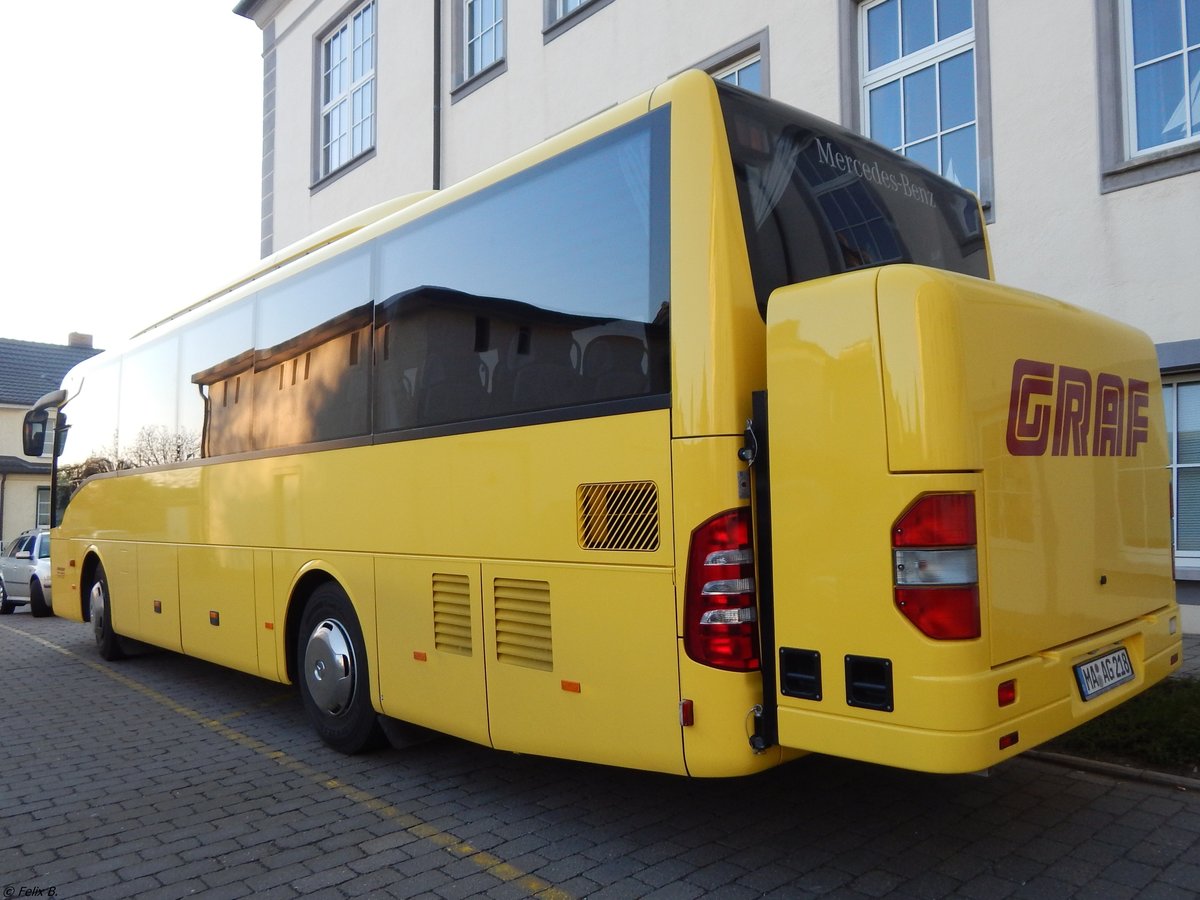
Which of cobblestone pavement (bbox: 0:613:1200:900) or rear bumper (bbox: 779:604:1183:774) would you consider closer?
rear bumper (bbox: 779:604:1183:774)

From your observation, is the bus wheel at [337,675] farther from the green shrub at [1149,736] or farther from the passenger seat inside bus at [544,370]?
the green shrub at [1149,736]

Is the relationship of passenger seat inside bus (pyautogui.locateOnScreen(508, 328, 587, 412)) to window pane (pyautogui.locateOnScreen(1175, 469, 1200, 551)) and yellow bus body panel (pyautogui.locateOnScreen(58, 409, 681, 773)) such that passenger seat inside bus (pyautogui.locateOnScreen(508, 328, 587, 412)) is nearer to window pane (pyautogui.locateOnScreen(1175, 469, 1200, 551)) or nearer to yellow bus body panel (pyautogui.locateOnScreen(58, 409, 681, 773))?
yellow bus body panel (pyautogui.locateOnScreen(58, 409, 681, 773))

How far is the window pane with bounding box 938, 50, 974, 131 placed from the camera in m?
9.71

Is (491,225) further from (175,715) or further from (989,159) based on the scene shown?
(989,159)

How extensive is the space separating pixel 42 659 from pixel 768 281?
381 inches

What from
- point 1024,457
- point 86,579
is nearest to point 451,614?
point 1024,457

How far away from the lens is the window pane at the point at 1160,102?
8266 mm

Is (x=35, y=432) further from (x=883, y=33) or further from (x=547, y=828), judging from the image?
(x=883, y=33)

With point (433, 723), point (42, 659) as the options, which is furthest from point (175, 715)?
point (42, 659)

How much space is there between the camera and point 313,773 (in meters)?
5.66

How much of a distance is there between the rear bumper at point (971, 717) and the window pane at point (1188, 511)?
5199 millimetres

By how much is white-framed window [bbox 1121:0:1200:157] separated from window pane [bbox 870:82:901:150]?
230cm

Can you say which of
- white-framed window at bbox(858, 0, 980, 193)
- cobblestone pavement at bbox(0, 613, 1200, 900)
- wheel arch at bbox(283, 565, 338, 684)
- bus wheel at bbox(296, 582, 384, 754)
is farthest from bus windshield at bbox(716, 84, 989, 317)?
white-framed window at bbox(858, 0, 980, 193)

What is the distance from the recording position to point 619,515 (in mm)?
4047
